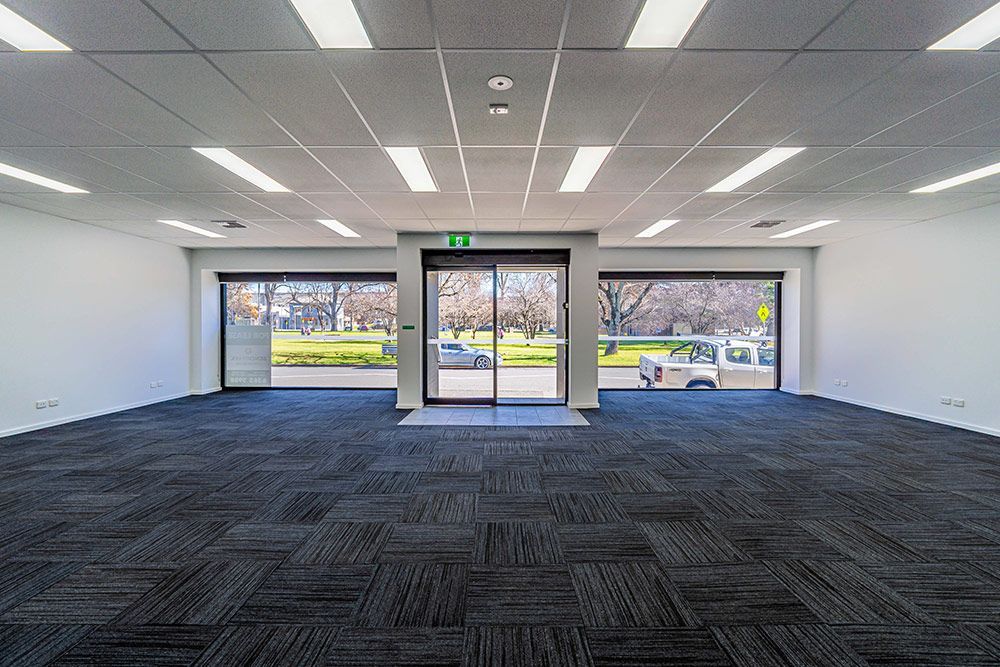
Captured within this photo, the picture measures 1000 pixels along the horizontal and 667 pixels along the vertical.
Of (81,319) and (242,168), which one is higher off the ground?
(242,168)

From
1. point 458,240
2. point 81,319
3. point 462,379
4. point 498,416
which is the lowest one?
point 498,416

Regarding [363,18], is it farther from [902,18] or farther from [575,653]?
[575,653]

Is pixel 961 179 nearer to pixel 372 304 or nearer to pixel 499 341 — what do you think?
pixel 499 341

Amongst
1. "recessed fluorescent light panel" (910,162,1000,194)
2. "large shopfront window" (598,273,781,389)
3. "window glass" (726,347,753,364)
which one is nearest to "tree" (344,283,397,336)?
"large shopfront window" (598,273,781,389)

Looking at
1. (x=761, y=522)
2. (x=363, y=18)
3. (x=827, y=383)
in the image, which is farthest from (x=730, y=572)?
(x=827, y=383)

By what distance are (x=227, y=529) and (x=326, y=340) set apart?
703 cm

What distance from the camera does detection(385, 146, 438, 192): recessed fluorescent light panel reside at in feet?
11.5

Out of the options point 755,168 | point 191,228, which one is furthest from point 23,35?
point 755,168

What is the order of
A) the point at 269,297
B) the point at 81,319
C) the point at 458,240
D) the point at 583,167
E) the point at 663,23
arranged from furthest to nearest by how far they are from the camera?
the point at 269,297 → the point at 458,240 → the point at 81,319 → the point at 583,167 → the point at 663,23

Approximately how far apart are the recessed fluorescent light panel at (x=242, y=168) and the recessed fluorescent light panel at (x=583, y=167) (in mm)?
2907

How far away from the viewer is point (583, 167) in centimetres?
384

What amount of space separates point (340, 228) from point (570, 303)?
3681 mm

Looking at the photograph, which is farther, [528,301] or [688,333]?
[688,333]

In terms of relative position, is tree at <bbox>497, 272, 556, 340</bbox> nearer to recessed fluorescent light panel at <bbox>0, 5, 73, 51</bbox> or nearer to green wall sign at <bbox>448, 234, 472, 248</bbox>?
green wall sign at <bbox>448, 234, 472, 248</bbox>
